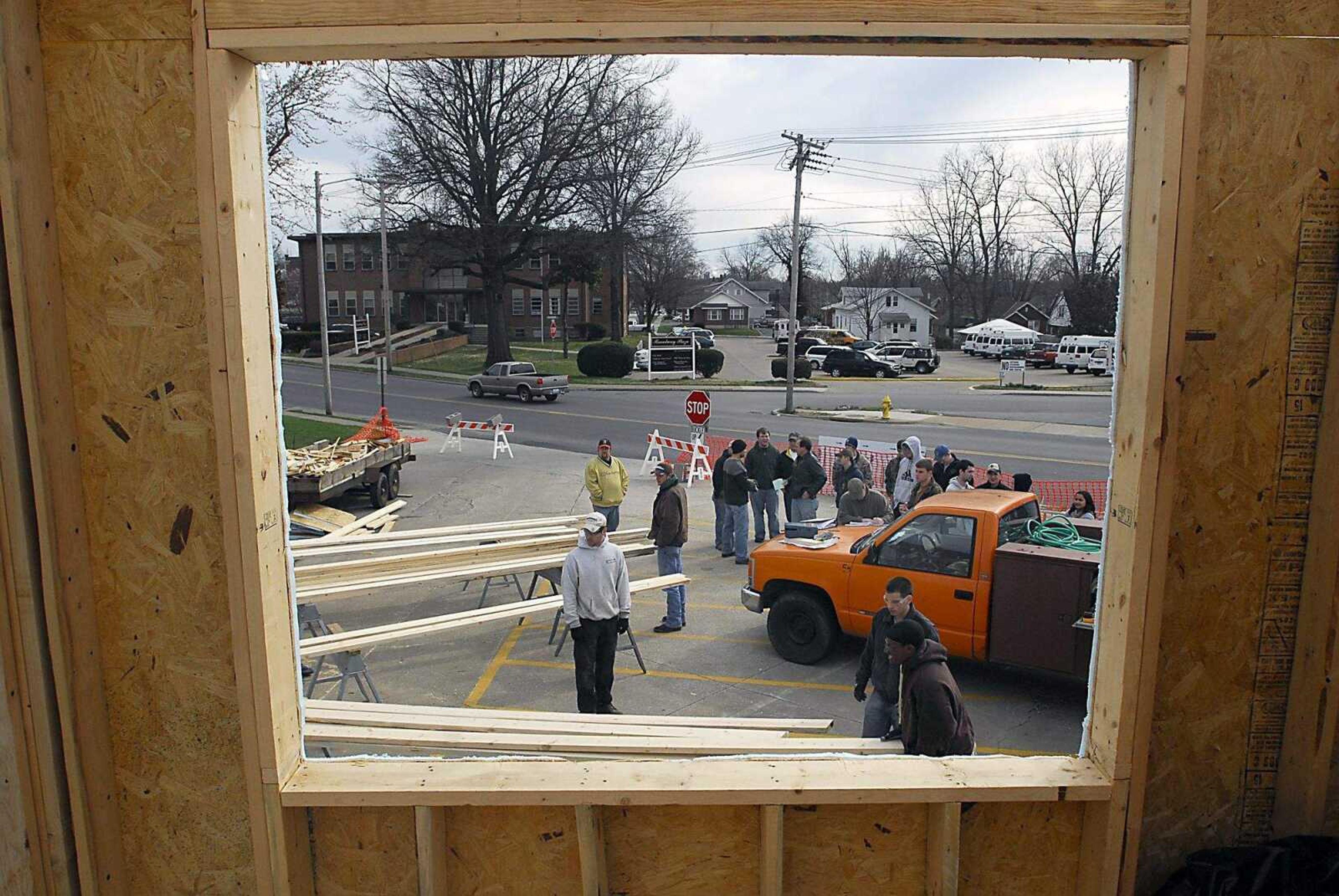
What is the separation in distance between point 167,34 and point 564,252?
1685 inches

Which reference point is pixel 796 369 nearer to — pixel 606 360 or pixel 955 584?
pixel 606 360

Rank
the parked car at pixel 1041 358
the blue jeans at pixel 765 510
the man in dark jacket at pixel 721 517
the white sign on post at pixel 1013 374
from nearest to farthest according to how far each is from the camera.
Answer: the man in dark jacket at pixel 721 517
the blue jeans at pixel 765 510
the white sign on post at pixel 1013 374
the parked car at pixel 1041 358

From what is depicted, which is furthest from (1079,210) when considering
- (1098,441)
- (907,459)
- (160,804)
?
(160,804)

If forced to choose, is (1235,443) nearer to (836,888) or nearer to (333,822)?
(836,888)

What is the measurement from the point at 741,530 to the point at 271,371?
9912 millimetres

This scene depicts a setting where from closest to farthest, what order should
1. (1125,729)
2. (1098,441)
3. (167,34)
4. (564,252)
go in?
1. (167,34)
2. (1125,729)
3. (1098,441)
4. (564,252)

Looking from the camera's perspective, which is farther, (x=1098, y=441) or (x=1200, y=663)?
(x=1098, y=441)

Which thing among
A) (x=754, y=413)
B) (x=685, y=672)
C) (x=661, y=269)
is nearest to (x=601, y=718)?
(x=685, y=672)

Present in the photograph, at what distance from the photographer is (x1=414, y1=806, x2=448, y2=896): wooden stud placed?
11.2ft

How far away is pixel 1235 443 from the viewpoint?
11.0ft

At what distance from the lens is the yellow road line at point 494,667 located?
27.0ft

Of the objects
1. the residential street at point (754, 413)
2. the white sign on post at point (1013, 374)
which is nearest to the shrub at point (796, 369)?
the residential street at point (754, 413)

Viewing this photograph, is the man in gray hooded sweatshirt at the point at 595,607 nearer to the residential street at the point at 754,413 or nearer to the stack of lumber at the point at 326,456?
the stack of lumber at the point at 326,456

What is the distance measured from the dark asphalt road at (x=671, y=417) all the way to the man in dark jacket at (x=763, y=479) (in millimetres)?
10418
